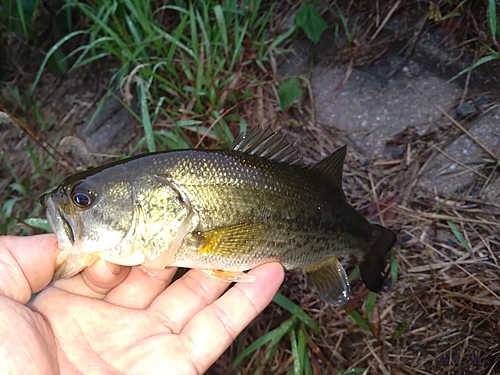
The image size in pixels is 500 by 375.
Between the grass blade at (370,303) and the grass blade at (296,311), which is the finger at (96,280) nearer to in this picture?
the grass blade at (296,311)

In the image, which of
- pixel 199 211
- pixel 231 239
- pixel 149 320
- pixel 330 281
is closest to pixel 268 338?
pixel 330 281

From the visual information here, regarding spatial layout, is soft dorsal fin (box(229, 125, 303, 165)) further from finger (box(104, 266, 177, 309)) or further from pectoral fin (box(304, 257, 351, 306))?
finger (box(104, 266, 177, 309))

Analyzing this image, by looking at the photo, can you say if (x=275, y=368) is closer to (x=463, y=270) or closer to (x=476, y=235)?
(x=463, y=270)

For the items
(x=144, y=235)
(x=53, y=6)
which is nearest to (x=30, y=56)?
(x=53, y=6)

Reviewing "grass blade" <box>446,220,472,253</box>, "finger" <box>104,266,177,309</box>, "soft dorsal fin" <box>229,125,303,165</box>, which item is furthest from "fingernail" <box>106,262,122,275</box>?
"grass blade" <box>446,220,472,253</box>

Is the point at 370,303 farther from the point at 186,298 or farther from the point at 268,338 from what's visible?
the point at 186,298

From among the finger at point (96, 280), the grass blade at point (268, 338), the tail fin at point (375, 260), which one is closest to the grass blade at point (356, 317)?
the tail fin at point (375, 260)
